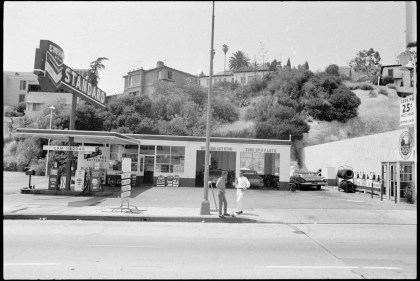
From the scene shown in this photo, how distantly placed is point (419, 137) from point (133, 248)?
6.17 metres

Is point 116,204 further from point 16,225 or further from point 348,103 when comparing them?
point 348,103

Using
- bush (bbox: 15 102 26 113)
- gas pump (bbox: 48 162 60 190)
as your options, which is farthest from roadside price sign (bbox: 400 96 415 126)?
bush (bbox: 15 102 26 113)

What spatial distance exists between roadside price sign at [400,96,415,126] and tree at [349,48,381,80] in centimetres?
8095

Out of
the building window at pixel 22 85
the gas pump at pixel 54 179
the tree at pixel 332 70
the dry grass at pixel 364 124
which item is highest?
the tree at pixel 332 70

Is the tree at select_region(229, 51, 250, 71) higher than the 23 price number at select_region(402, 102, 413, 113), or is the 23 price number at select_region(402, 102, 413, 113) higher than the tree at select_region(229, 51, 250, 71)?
the tree at select_region(229, 51, 250, 71)

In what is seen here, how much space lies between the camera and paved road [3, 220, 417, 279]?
19.8 ft

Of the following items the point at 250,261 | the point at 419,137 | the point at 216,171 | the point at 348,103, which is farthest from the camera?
the point at 348,103

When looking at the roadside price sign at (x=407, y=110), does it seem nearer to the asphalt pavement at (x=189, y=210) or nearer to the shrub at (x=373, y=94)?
the asphalt pavement at (x=189, y=210)

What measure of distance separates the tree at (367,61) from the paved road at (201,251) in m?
91.2

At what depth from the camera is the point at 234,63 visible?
106188mm

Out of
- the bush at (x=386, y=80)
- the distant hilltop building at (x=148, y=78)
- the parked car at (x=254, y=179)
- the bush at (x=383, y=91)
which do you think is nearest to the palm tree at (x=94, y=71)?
the distant hilltop building at (x=148, y=78)

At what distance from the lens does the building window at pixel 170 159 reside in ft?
83.5

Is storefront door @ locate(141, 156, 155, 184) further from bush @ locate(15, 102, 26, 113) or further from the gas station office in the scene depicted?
bush @ locate(15, 102, 26, 113)

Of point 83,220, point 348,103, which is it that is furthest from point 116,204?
point 348,103
